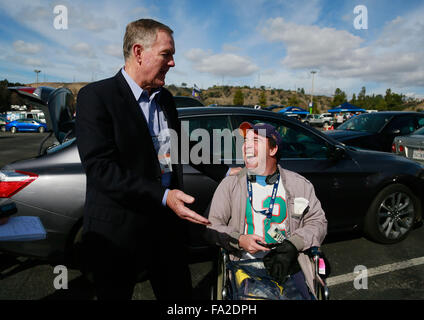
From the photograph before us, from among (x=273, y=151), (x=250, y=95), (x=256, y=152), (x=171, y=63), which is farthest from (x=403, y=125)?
(x=250, y=95)

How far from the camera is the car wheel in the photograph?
3316mm

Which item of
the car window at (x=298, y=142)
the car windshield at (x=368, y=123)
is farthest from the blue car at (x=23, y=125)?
the car window at (x=298, y=142)

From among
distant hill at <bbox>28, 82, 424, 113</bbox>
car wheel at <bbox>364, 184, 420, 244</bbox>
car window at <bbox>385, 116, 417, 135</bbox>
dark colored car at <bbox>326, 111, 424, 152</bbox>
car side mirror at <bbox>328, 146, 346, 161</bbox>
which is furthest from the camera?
distant hill at <bbox>28, 82, 424, 113</bbox>

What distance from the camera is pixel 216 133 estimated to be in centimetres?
286

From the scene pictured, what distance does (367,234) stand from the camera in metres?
3.41

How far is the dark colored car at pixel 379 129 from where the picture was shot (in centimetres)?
700

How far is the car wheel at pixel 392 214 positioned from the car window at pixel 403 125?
4.36 m

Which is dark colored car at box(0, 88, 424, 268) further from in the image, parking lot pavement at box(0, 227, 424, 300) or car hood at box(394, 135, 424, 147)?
car hood at box(394, 135, 424, 147)

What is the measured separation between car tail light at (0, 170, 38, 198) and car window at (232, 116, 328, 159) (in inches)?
83.1

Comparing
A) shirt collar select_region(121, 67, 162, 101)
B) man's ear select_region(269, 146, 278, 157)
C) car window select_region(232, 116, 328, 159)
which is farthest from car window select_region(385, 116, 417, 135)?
shirt collar select_region(121, 67, 162, 101)

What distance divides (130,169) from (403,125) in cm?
815

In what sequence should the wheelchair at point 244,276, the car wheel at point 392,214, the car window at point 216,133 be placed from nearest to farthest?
the wheelchair at point 244,276, the car window at point 216,133, the car wheel at point 392,214

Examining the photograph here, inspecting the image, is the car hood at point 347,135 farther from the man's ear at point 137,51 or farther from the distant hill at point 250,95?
the distant hill at point 250,95
